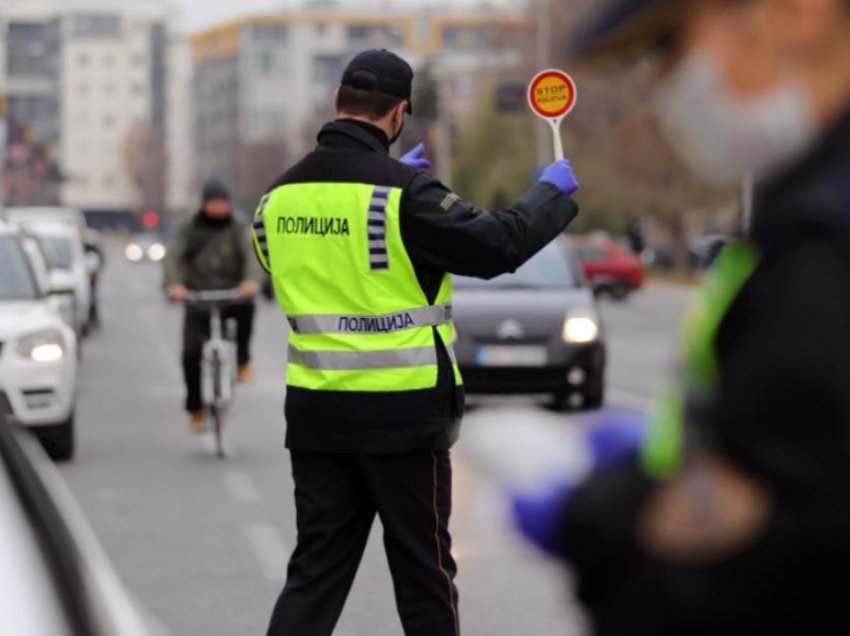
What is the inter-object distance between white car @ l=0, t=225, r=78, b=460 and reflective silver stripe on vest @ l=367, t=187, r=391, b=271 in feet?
24.8

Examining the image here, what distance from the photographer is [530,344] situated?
1636cm

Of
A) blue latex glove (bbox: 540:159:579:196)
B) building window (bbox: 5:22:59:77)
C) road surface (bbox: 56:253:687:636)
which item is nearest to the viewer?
blue latex glove (bbox: 540:159:579:196)

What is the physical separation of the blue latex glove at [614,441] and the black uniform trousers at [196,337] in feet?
37.0

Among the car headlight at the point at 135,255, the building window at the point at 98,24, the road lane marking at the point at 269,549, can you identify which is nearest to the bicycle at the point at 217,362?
the road lane marking at the point at 269,549

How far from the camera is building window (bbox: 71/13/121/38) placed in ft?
632

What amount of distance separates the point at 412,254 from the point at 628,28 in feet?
9.78

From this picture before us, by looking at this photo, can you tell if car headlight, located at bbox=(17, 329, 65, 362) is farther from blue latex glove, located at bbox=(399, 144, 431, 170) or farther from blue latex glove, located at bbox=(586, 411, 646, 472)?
blue latex glove, located at bbox=(586, 411, 646, 472)

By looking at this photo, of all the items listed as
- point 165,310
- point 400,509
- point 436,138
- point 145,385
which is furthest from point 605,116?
point 400,509

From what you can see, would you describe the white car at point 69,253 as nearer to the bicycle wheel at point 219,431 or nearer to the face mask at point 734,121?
the bicycle wheel at point 219,431

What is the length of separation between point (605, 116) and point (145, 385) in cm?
5438

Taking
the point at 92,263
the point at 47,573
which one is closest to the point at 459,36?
the point at 92,263

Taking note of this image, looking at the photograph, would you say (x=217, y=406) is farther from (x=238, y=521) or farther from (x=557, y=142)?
(x=557, y=142)

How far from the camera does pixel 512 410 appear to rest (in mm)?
2258

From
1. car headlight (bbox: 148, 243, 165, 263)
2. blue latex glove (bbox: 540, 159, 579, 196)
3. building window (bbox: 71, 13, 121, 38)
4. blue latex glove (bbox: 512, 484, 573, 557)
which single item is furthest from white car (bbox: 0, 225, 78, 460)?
building window (bbox: 71, 13, 121, 38)
